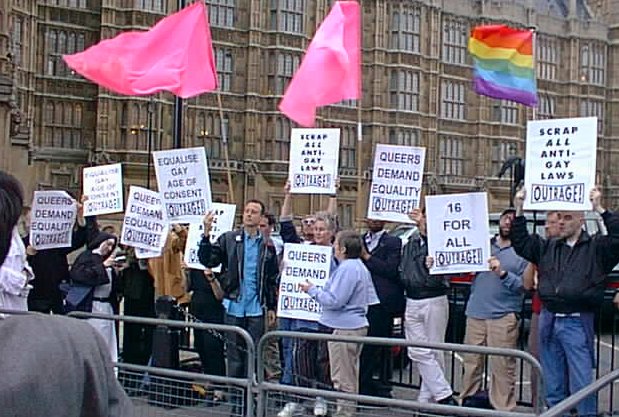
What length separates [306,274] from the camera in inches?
295

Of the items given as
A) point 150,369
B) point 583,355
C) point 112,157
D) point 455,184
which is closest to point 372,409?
point 150,369

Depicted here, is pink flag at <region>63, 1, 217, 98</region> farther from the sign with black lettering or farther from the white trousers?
the white trousers

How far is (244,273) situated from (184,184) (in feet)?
4.25

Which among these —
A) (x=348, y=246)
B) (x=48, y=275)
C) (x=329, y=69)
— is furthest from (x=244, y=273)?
(x=329, y=69)

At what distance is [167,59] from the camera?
10.1 metres

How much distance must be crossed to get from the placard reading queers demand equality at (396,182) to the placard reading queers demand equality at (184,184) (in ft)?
5.10

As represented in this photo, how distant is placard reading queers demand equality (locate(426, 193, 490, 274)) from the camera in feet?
23.5

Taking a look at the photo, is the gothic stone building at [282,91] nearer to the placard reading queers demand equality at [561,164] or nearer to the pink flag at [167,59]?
the pink flag at [167,59]

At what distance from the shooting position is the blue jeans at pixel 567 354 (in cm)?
638

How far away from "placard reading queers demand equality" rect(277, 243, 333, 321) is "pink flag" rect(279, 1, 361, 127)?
7.49 ft

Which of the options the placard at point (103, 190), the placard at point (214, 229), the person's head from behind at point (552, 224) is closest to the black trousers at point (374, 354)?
the placard at point (214, 229)

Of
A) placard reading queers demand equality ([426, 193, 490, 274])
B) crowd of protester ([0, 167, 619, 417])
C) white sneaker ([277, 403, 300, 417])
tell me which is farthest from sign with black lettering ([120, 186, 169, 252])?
white sneaker ([277, 403, 300, 417])

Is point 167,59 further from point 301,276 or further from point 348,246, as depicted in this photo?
point 348,246

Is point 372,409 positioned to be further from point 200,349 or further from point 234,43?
point 234,43
